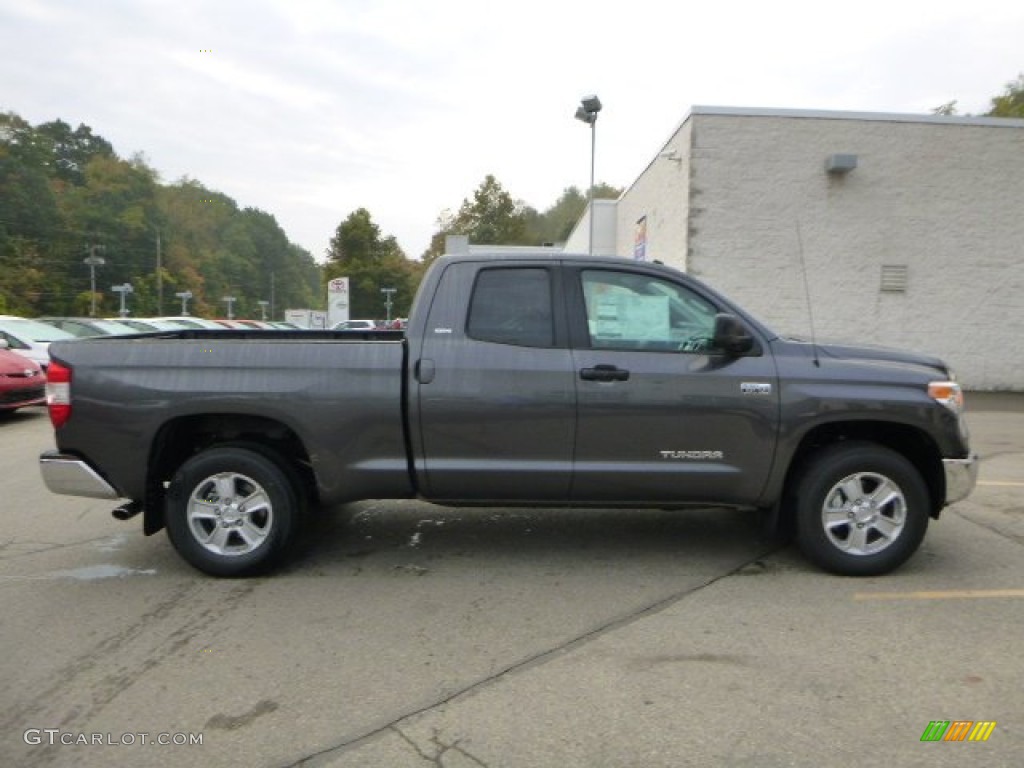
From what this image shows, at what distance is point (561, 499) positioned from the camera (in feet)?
14.3

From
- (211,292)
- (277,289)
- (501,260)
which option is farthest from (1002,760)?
(277,289)

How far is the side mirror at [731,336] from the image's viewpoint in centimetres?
412

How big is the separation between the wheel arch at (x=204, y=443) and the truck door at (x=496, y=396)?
0.84m

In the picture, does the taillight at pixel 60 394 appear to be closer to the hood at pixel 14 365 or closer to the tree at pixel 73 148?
the hood at pixel 14 365

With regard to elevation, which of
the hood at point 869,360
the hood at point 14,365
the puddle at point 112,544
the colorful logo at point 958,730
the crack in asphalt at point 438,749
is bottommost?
the crack in asphalt at point 438,749

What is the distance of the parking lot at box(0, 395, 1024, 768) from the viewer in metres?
2.74

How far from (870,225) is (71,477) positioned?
14.3 meters

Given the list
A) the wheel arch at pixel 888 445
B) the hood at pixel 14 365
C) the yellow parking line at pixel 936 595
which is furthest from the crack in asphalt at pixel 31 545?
the hood at pixel 14 365

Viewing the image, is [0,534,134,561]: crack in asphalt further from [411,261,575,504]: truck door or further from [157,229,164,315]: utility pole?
[157,229,164,315]: utility pole

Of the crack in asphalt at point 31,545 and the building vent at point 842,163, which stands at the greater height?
the building vent at point 842,163

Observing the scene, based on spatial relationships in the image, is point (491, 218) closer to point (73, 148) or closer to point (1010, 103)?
point (1010, 103)

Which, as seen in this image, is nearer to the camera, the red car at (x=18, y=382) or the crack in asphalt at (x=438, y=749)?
the crack in asphalt at (x=438, y=749)

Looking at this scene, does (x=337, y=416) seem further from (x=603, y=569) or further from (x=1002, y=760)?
(x=1002, y=760)

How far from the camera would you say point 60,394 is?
4266 millimetres
